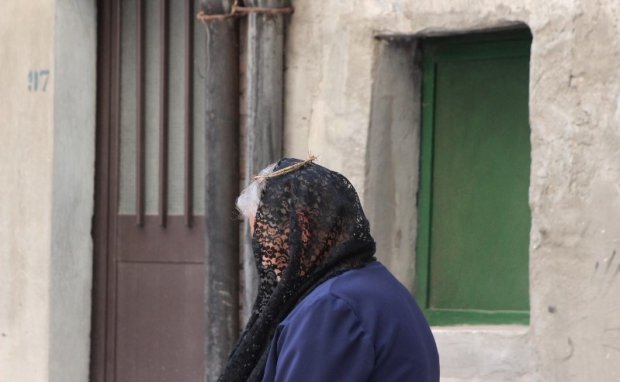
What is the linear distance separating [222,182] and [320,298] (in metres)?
2.72

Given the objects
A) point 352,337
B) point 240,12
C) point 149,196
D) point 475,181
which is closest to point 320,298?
point 352,337

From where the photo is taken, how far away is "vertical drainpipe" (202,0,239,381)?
5535mm

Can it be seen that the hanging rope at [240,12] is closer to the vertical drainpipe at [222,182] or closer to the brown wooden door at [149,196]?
the vertical drainpipe at [222,182]

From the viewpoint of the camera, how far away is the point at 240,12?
5.46 metres

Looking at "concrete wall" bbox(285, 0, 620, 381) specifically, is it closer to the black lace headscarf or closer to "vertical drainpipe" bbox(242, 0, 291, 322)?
"vertical drainpipe" bbox(242, 0, 291, 322)

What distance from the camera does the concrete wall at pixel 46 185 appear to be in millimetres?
6070

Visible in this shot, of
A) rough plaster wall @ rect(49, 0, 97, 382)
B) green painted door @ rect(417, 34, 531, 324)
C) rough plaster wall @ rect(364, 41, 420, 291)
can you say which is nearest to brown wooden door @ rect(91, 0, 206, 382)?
rough plaster wall @ rect(49, 0, 97, 382)

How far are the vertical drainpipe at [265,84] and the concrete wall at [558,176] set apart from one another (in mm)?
365

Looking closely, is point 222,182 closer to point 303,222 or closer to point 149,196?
point 149,196

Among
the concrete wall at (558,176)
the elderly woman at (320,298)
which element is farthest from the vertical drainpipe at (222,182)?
the elderly woman at (320,298)

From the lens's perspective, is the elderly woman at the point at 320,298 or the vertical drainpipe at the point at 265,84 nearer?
the elderly woman at the point at 320,298

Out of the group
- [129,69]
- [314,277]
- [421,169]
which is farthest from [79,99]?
[314,277]

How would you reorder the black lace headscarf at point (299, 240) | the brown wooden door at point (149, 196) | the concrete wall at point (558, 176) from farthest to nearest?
the brown wooden door at point (149, 196) → the concrete wall at point (558, 176) → the black lace headscarf at point (299, 240)

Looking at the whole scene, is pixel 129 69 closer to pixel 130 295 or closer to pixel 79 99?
pixel 79 99
